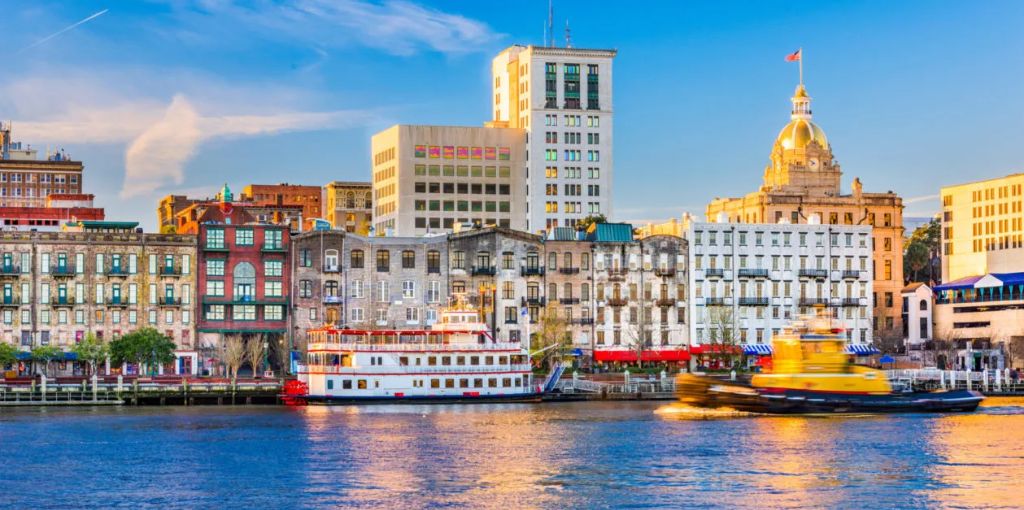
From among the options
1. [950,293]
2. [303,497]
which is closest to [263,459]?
[303,497]

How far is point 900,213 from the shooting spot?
194125mm

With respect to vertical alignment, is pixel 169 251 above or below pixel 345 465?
above

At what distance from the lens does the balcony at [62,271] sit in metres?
147

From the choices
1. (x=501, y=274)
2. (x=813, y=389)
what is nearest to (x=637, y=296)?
(x=501, y=274)

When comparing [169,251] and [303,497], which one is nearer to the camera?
[303,497]

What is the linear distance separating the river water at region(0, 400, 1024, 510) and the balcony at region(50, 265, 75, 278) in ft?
92.1

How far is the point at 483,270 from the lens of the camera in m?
156

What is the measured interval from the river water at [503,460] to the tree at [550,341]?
31318 millimetres

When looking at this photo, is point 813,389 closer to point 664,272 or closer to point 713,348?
point 713,348

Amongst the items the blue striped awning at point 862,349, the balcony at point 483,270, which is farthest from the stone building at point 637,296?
the blue striped awning at point 862,349

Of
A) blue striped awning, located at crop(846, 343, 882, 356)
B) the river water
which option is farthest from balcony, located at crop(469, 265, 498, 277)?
the river water

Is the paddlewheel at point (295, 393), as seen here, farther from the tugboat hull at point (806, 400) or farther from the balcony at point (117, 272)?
the tugboat hull at point (806, 400)

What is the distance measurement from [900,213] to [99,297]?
89019 mm

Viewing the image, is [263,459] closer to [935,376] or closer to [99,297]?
[99,297]
